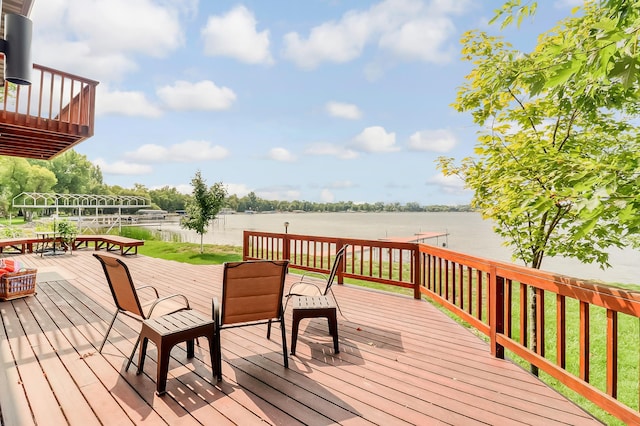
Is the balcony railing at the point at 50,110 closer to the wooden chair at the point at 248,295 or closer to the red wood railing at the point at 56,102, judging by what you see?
the red wood railing at the point at 56,102

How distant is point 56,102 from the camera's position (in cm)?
501

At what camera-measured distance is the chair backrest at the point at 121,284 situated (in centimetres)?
253

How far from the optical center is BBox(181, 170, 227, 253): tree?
14.0m

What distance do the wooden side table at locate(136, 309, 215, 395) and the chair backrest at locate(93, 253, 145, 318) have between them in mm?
195

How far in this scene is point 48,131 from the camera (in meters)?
4.71

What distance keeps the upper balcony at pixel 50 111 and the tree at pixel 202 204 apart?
8.57 meters

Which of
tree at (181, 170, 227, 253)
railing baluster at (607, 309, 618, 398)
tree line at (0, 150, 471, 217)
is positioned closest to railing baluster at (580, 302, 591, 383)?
railing baluster at (607, 309, 618, 398)

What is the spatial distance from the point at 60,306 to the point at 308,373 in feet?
13.0

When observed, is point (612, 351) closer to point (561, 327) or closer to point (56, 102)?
point (561, 327)

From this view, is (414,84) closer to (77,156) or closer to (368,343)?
(368,343)

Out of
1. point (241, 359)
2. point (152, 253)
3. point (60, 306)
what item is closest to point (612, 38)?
point (241, 359)

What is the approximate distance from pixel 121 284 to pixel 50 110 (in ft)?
12.7

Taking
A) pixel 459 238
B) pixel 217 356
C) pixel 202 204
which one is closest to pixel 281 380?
pixel 217 356

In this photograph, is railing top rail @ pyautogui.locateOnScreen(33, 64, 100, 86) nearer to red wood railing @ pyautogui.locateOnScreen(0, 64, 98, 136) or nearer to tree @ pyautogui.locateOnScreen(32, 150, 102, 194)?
red wood railing @ pyautogui.locateOnScreen(0, 64, 98, 136)
